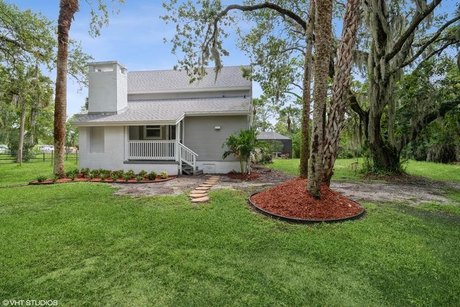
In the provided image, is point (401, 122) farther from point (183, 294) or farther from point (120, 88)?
point (120, 88)

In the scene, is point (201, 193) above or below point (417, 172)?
below

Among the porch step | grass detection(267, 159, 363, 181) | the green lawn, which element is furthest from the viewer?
the porch step

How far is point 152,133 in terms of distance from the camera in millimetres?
14297

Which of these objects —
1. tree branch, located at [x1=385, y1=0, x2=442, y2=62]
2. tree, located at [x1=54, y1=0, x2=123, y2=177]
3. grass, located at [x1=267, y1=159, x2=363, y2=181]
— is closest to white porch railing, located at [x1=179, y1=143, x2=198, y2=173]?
tree, located at [x1=54, y1=0, x2=123, y2=177]

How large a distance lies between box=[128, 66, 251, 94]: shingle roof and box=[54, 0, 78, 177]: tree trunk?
5687 millimetres

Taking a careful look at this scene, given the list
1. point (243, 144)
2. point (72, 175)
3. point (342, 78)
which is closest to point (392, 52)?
point (342, 78)

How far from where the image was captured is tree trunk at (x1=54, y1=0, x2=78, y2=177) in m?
10.5

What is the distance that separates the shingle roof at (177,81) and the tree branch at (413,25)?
703cm

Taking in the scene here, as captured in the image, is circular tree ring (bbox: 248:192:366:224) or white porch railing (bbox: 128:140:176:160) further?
white porch railing (bbox: 128:140:176:160)

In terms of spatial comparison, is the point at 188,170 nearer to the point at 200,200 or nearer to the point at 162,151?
the point at 162,151

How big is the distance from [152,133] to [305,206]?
10651mm

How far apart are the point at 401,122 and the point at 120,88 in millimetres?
14335

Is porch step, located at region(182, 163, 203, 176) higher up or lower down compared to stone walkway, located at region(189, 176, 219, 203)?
higher up

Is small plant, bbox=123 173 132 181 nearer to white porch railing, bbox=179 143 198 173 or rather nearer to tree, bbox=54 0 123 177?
white porch railing, bbox=179 143 198 173
